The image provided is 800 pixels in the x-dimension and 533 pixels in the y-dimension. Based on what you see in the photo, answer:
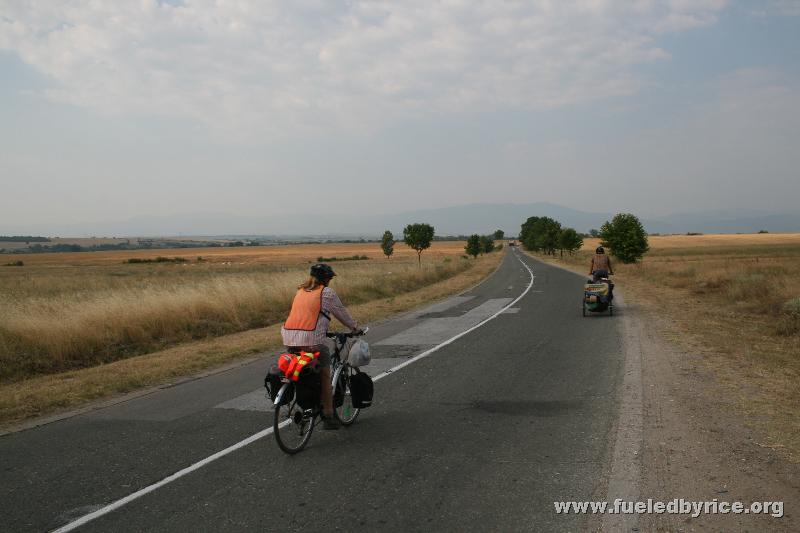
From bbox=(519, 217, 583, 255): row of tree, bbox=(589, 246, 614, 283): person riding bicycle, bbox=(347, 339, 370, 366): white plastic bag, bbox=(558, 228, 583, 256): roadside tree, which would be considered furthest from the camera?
bbox=(519, 217, 583, 255): row of tree

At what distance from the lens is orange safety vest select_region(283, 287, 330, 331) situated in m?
5.67

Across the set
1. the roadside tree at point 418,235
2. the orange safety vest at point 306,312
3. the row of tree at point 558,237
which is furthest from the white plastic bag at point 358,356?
the row of tree at point 558,237

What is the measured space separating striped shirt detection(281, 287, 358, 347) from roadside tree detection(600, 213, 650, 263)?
1827 inches

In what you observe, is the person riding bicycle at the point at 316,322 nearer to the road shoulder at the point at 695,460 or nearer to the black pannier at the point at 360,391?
the black pannier at the point at 360,391

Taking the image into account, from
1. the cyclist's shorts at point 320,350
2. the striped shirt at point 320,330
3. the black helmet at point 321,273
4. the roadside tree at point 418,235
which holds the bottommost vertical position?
the cyclist's shorts at point 320,350

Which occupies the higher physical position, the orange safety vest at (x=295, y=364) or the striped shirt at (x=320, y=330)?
the striped shirt at (x=320, y=330)

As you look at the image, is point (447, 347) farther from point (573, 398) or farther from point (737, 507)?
point (737, 507)

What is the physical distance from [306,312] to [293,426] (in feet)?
3.92

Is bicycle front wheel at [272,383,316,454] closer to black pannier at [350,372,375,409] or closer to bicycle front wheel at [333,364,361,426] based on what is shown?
bicycle front wheel at [333,364,361,426]

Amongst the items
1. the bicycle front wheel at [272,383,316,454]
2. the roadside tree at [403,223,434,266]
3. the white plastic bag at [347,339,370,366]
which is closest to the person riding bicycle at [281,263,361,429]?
the bicycle front wheel at [272,383,316,454]

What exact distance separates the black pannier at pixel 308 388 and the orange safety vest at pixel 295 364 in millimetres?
97

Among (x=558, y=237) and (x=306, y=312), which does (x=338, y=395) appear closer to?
(x=306, y=312)

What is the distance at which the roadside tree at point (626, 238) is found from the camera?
47.3 m

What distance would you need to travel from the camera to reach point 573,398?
712cm
